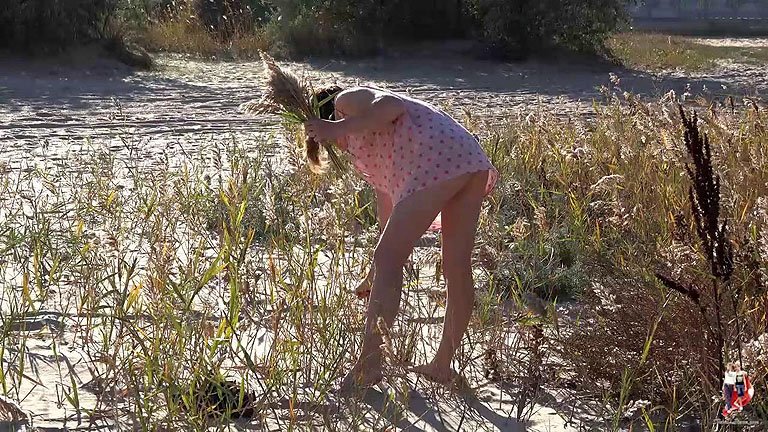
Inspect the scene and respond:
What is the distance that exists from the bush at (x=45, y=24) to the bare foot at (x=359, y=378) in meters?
13.3

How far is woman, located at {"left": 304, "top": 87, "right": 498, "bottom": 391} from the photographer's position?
3.60 metres

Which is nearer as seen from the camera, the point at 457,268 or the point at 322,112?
the point at 457,268

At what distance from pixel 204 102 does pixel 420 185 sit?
866 cm

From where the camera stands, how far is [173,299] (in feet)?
12.0

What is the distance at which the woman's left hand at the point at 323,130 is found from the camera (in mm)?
3689

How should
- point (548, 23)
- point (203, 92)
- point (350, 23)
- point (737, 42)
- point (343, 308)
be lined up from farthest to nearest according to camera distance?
point (737, 42), point (350, 23), point (548, 23), point (203, 92), point (343, 308)

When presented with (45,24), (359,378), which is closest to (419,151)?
(359,378)

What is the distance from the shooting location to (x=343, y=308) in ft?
12.6

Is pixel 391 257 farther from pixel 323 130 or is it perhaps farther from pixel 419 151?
pixel 323 130

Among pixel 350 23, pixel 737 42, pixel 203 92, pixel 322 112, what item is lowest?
pixel 737 42

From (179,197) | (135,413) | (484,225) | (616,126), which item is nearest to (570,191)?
(484,225)

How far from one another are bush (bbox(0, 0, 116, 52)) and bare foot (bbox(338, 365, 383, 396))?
1334 cm

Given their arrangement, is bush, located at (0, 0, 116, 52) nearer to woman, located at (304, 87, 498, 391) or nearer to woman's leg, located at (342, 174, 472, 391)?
woman, located at (304, 87, 498, 391)

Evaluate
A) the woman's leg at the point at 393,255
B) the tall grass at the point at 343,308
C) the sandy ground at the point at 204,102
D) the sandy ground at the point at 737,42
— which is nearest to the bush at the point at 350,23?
the sandy ground at the point at 204,102
